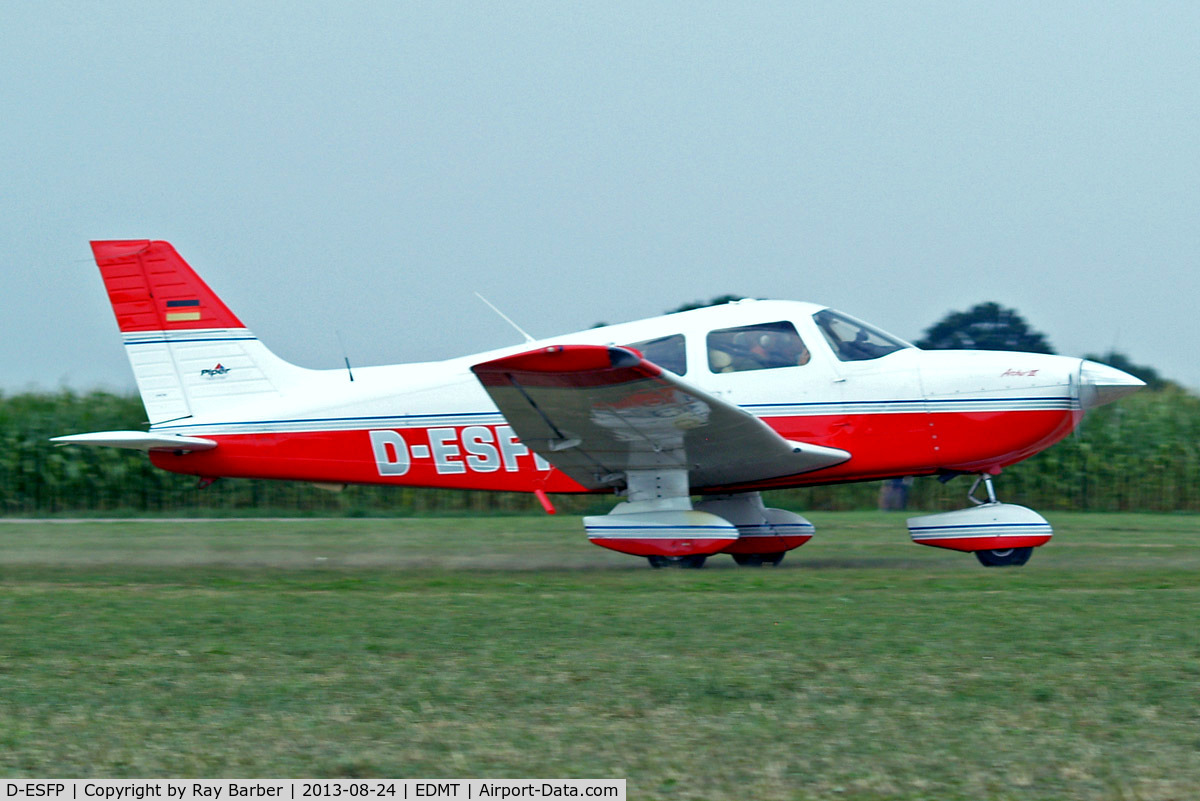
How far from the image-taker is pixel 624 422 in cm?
830

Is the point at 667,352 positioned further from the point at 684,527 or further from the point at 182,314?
the point at 182,314

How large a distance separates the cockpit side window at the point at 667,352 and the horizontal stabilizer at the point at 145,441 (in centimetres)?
379

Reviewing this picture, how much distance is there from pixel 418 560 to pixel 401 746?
6.20 metres

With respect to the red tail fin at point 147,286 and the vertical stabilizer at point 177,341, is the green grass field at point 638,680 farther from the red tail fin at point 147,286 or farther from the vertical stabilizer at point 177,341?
the red tail fin at point 147,286

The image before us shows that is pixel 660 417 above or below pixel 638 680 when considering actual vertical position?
above

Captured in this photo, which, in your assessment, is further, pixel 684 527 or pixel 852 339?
pixel 852 339

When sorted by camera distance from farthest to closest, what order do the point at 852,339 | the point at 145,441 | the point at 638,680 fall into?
the point at 145,441
the point at 852,339
the point at 638,680

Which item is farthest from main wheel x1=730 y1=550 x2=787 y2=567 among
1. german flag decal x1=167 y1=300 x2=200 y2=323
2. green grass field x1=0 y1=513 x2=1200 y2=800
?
german flag decal x1=167 y1=300 x2=200 y2=323

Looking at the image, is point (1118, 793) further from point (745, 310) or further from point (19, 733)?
point (745, 310)

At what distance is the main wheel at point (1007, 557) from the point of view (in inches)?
340

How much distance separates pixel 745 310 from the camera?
356 inches

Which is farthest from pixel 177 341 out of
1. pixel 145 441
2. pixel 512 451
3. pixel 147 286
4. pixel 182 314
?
pixel 512 451
